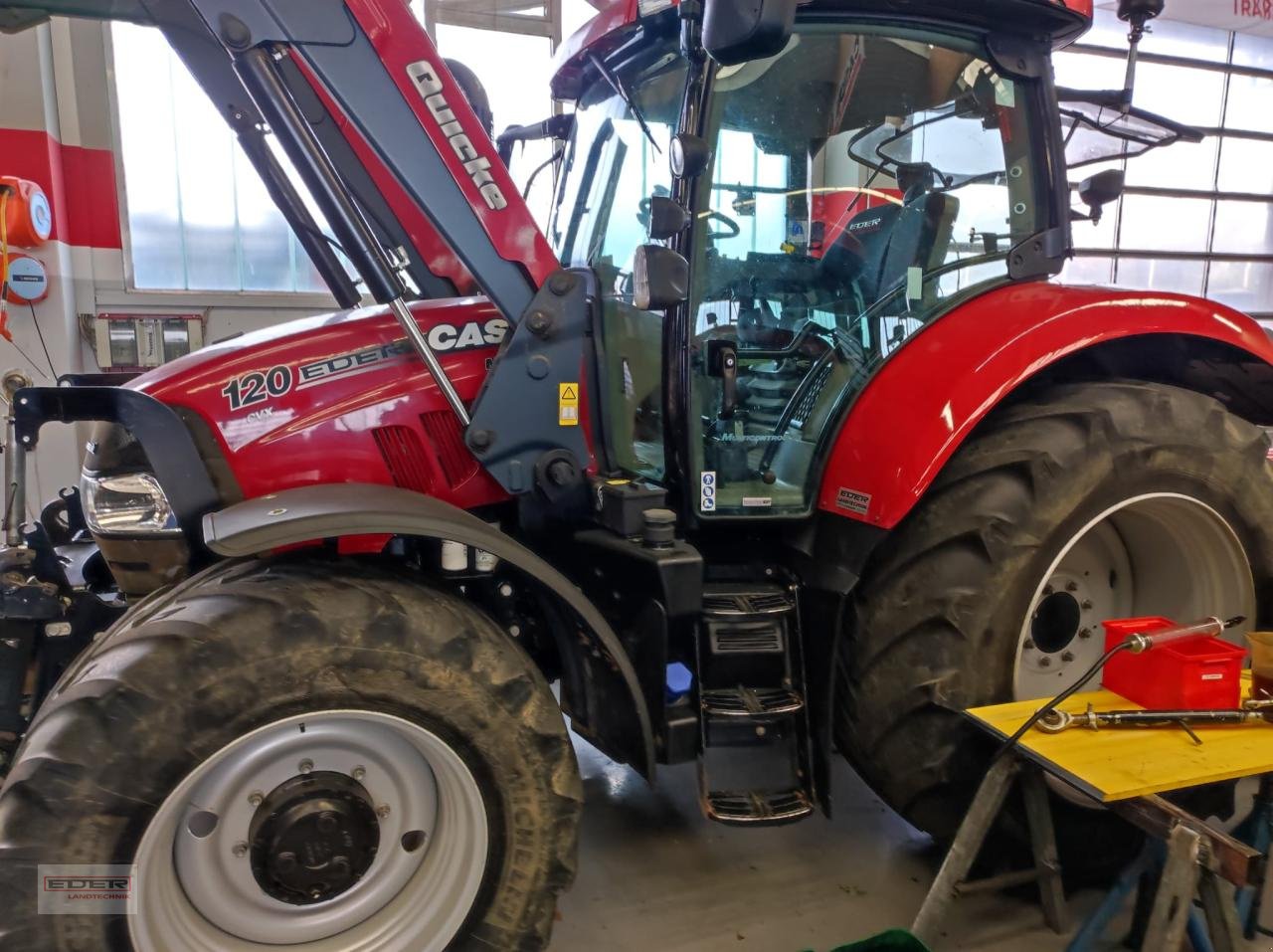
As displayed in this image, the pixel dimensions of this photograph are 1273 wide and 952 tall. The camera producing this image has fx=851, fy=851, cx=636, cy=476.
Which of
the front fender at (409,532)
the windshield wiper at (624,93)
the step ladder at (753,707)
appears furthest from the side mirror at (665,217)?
the step ladder at (753,707)

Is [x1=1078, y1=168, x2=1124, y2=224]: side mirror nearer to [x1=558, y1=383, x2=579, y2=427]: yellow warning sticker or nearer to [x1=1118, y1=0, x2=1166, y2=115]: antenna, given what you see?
[x1=1118, y1=0, x2=1166, y2=115]: antenna

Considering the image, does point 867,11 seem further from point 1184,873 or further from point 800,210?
point 1184,873

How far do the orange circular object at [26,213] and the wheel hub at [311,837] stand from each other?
4.48 metres

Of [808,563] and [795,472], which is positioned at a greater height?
[795,472]

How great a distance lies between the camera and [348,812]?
5.31 ft

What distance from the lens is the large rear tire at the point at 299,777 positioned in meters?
1.40

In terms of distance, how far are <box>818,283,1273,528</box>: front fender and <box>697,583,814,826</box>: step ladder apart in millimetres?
356

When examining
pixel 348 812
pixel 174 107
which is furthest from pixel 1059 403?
pixel 174 107

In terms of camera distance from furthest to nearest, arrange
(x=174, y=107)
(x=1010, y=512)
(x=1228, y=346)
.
Result: (x=174, y=107) → (x=1228, y=346) → (x=1010, y=512)

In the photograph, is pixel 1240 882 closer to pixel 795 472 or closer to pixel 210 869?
pixel 795 472

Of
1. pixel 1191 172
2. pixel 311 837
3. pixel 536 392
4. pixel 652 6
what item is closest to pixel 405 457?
pixel 536 392

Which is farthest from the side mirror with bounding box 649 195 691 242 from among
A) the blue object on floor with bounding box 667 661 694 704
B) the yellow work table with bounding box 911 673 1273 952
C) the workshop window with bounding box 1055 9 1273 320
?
the workshop window with bounding box 1055 9 1273 320

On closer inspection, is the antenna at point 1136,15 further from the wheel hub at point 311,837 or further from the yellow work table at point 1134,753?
the wheel hub at point 311,837

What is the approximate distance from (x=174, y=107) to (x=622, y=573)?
5231mm
